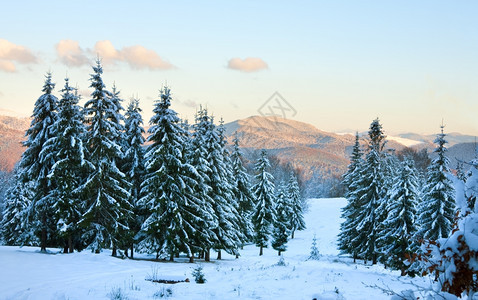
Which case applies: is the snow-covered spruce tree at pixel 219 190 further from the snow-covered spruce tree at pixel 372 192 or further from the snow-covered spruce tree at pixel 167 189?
the snow-covered spruce tree at pixel 372 192

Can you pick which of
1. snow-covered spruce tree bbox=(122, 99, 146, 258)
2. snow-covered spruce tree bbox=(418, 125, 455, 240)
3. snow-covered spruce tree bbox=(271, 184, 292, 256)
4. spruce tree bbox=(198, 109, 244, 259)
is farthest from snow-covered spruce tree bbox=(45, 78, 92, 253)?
snow-covered spruce tree bbox=(271, 184, 292, 256)

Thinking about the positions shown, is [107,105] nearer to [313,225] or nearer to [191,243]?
[191,243]

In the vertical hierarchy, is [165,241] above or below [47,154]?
below

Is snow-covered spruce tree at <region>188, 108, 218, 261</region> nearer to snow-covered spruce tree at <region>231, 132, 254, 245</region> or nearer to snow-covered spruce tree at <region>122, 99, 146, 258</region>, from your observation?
snow-covered spruce tree at <region>122, 99, 146, 258</region>

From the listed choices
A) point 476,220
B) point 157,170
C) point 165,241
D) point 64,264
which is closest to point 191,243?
point 165,241

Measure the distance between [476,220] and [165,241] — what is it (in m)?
23.9

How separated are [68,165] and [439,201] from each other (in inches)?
1148

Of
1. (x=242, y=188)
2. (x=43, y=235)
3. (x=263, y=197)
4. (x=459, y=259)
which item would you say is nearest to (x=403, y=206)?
(x=242, y=188)

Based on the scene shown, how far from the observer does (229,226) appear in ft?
103

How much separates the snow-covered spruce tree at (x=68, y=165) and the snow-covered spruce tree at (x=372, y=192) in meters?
26.2

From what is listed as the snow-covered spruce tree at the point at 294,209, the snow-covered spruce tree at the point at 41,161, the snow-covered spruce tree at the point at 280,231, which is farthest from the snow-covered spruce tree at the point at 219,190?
the snow-covered spruce tree at the point at 294,209

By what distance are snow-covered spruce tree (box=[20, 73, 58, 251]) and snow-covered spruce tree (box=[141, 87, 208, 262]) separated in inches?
280

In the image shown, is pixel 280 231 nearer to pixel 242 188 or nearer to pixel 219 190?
pixel 242 188

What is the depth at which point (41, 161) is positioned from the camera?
2538cm
